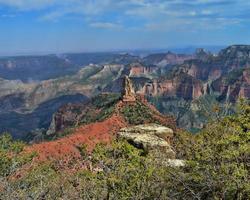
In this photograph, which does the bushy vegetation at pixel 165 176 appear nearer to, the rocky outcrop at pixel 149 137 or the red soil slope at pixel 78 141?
the rocky outcrop at pixel 149 137

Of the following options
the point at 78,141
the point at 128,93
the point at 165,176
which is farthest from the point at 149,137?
the point at 128,93

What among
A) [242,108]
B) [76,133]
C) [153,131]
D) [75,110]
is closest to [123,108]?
[76,133]

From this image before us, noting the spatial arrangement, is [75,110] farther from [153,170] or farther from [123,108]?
[153,170]

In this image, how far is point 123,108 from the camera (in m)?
107

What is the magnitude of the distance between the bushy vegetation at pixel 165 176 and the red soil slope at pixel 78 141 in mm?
23351

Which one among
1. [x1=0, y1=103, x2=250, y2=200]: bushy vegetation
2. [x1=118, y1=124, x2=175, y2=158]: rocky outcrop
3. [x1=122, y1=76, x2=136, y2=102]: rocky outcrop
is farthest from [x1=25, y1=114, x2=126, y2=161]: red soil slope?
[x1=0, y1=103, x2=250, y2=200]: bushy vegetation

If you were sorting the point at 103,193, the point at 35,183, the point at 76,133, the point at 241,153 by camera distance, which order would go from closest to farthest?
the point at 241,153
the point at 103,193
the point at 35,183
the point at 76,133

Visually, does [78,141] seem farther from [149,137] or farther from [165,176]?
[165,176]

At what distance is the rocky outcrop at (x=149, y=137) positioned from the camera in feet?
205

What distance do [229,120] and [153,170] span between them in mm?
6796

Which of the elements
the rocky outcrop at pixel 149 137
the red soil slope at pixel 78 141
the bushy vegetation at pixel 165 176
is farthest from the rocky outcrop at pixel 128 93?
the bushy vegetation at pixel 165 176

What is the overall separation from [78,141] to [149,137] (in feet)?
51.0

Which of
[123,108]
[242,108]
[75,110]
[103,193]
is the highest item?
[242,108]

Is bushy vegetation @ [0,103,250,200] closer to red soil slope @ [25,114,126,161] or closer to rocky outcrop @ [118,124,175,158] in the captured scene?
rocky outcrop @ [118,124,175,158]
